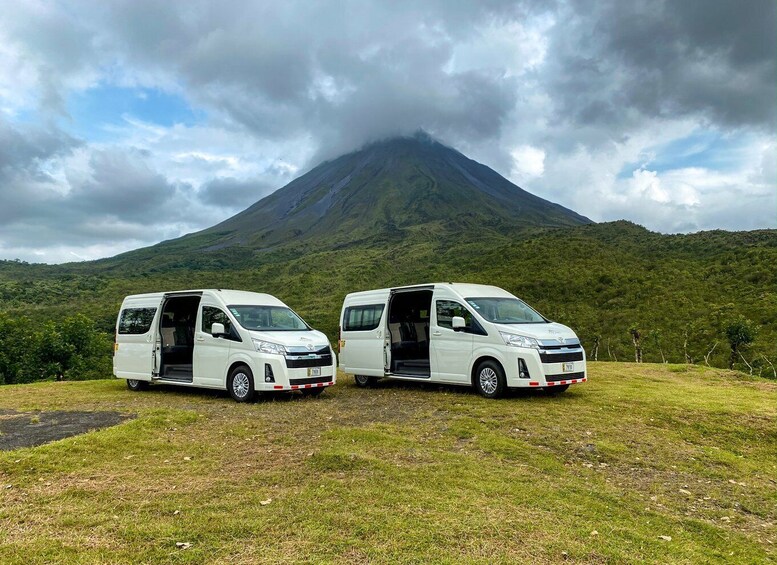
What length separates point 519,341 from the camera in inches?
371

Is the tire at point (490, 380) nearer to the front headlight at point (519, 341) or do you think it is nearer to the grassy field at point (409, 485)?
the grassy field at point (409, 485)

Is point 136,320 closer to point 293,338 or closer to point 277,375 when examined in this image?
point 293,338

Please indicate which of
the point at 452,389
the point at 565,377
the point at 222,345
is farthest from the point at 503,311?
the point at 222,345

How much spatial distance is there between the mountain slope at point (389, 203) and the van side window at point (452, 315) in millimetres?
87259

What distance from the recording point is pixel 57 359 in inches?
907

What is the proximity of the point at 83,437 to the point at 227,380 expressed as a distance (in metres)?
3.64

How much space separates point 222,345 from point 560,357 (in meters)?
6.44

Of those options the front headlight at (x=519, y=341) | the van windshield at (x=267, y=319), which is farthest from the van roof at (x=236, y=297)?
the front headlight at (x=519, y=341)

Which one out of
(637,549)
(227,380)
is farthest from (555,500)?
(227,380)

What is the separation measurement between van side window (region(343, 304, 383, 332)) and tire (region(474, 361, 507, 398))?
292 cm

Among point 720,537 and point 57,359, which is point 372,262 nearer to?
point 57,359

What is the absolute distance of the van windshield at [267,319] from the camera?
10602 millimetres

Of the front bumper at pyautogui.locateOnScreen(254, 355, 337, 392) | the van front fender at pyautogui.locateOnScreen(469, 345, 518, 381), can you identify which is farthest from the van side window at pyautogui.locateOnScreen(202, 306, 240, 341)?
the van front fender at pyautogui.locateOnScreen(469, 345, 518, 381)

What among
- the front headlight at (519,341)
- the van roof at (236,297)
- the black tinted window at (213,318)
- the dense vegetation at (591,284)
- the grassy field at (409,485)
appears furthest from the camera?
the dense vegetation at (591,284)
